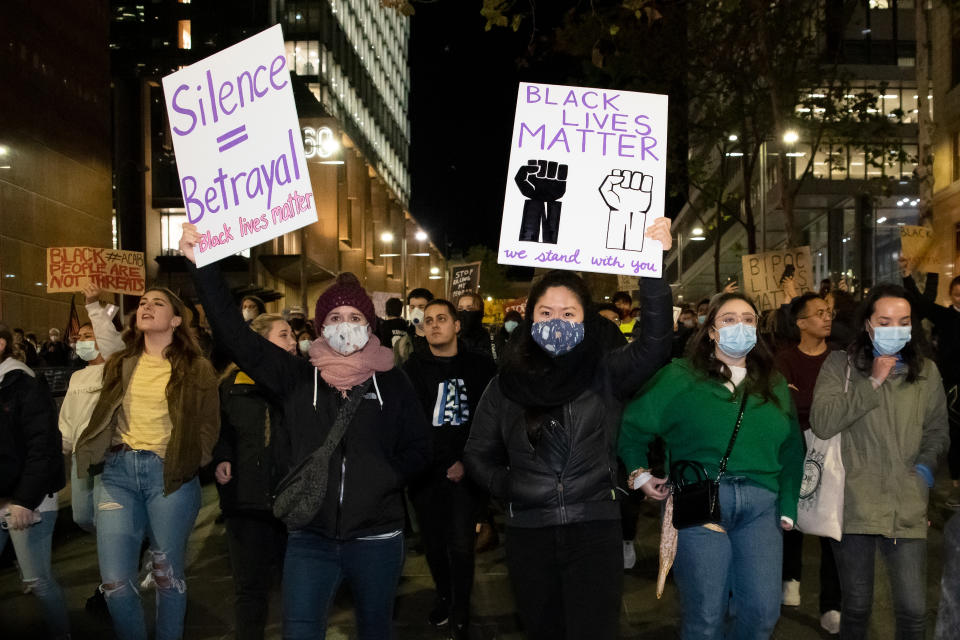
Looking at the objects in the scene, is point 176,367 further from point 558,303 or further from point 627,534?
point 627,534

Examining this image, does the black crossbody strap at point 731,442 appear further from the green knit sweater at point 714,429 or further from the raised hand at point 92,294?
the raised hand at point 92,294

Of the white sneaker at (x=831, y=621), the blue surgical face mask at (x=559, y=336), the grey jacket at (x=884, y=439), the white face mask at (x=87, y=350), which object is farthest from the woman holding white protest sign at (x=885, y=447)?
the white face mask at (x=87, y=350)

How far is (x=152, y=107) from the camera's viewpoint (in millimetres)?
47844

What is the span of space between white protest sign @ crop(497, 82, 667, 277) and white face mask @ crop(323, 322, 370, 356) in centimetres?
74

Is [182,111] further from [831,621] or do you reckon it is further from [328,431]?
[831,621]

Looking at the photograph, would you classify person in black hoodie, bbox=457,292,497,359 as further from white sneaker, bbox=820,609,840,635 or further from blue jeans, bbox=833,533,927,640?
blue jeans, bbox=833,533,927,640

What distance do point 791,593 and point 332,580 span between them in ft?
12.3

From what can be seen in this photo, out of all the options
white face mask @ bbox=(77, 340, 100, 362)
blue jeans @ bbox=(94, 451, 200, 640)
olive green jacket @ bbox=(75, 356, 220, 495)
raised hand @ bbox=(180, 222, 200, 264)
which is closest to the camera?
raised hand @ bbox=(180, 222, 200, 264)

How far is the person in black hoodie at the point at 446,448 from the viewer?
6094 millimetres

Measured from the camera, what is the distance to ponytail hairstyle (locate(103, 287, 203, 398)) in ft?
17.4

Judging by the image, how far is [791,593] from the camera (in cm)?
657

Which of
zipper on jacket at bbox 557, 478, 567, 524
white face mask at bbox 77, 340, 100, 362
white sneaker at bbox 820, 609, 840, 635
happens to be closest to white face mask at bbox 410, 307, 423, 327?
white face mask at bbox 77, 340, 100, 362

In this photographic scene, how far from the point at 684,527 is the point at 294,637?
173 centimetres

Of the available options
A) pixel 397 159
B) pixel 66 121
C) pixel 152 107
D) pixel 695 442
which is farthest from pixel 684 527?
pixel 397 159
